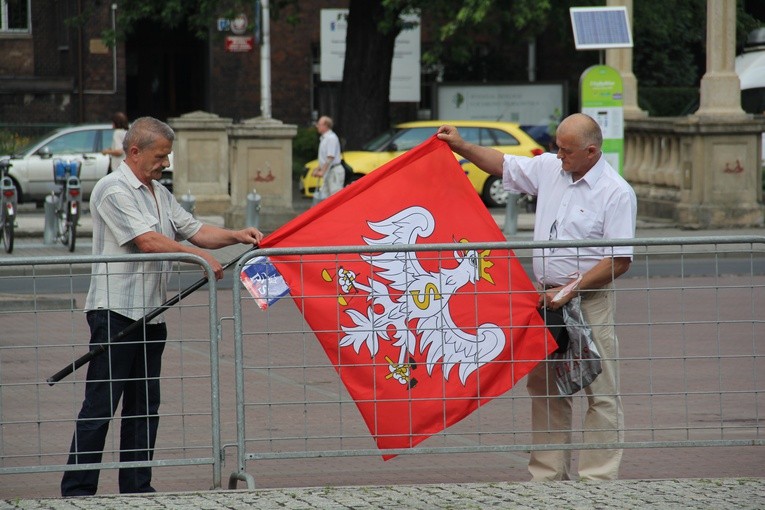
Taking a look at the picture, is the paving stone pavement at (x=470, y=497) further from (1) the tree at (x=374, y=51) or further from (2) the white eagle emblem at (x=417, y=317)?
(1) the tree at (x=374, y=51)

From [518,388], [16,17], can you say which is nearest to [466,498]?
[518,388]

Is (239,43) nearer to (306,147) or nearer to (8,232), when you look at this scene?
(306,147)

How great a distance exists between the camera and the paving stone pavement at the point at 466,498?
17.1ft

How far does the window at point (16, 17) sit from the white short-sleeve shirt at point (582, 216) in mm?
33858

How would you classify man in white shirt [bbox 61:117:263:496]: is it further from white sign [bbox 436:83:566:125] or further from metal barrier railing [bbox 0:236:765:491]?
white sign [bbox 436:83:566:125]

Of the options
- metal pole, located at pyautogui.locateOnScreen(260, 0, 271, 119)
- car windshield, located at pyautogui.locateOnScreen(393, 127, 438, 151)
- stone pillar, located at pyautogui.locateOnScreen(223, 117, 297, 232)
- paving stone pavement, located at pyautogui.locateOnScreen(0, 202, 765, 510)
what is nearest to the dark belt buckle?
paving stone pavement, located at pyautogui.locateOnScreen(0, 202, 765, 510)

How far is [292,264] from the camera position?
5715 millimetres

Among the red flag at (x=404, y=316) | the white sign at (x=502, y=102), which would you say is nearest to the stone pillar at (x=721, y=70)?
the white sign at (x=502, y=102)

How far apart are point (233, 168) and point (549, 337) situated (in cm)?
1614

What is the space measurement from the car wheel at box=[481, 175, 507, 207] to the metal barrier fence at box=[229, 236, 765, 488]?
17.2 metres

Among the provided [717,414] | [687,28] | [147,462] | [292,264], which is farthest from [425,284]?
[687,28]

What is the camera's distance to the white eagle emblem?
18.7 feet

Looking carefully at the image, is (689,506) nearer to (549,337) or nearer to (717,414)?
(549,337)

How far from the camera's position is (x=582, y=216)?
19.8ft
